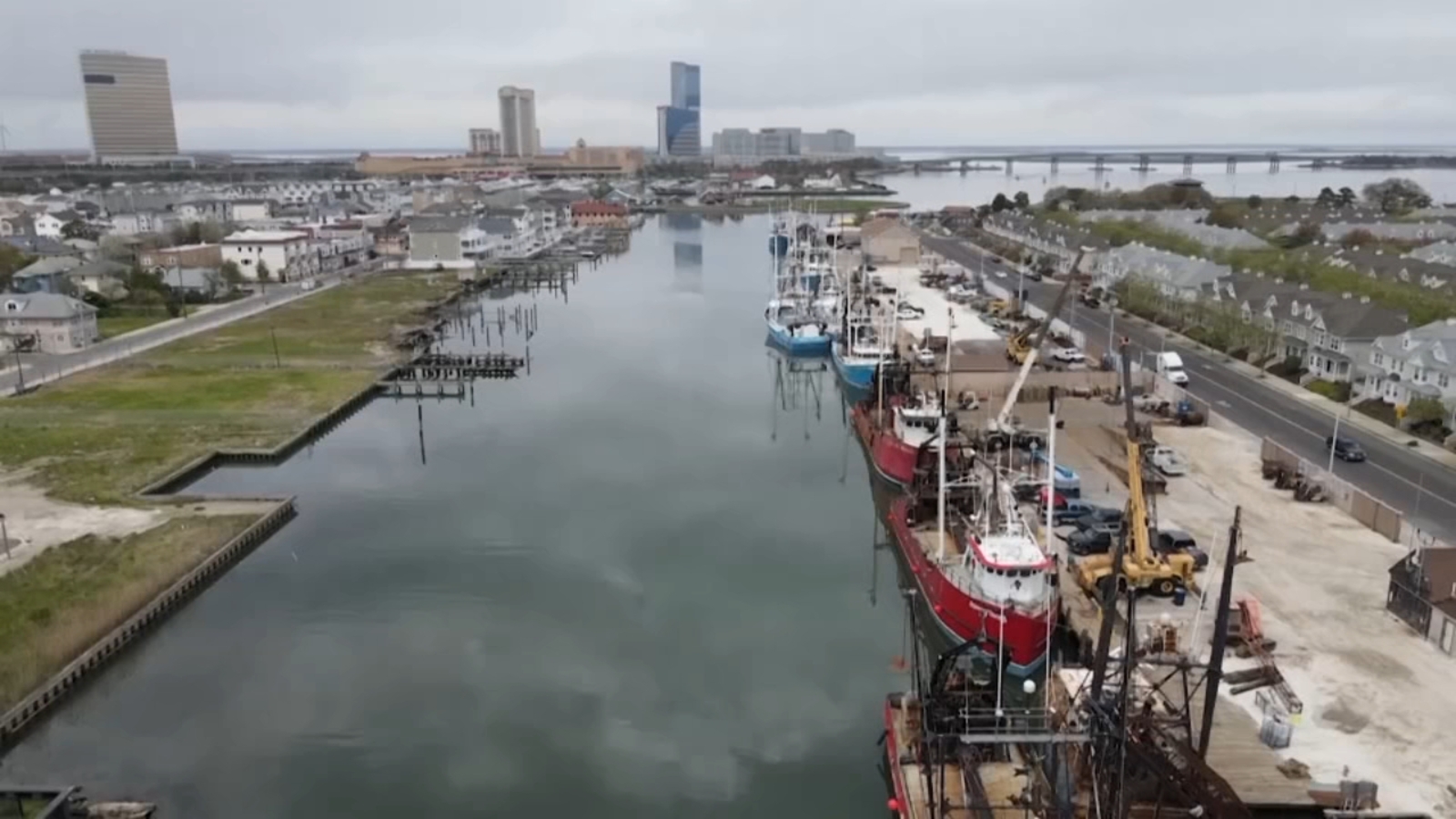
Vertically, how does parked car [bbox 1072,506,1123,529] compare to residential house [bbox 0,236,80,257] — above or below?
below

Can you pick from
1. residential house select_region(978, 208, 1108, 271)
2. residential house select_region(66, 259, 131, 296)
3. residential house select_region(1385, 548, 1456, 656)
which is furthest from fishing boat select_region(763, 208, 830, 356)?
residential house select_region(66, 259, 131, 296)

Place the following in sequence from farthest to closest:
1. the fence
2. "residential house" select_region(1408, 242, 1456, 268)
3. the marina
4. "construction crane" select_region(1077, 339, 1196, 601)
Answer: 1. "residential house" select_region(1408, 242, 1456, 268)
2. the fence
3. "construction crane" select_region(1077, 339, 1196, 601)
4. the marina

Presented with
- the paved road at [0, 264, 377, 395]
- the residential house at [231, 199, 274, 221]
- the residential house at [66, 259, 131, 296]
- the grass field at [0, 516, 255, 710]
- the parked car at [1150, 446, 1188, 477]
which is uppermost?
the residential house at [231, 199, 274, 221]

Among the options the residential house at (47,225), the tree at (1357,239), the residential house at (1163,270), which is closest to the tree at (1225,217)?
the tree at (1357,239)

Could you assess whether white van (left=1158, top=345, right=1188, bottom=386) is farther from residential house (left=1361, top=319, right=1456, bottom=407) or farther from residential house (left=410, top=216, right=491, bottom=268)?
residential house (left=410, top=216, right=491, bottom=268)

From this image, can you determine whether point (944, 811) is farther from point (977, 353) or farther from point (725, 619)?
point (977, 353)

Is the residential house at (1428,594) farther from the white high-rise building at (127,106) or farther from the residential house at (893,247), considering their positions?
the white high-rise building at (127,106)
